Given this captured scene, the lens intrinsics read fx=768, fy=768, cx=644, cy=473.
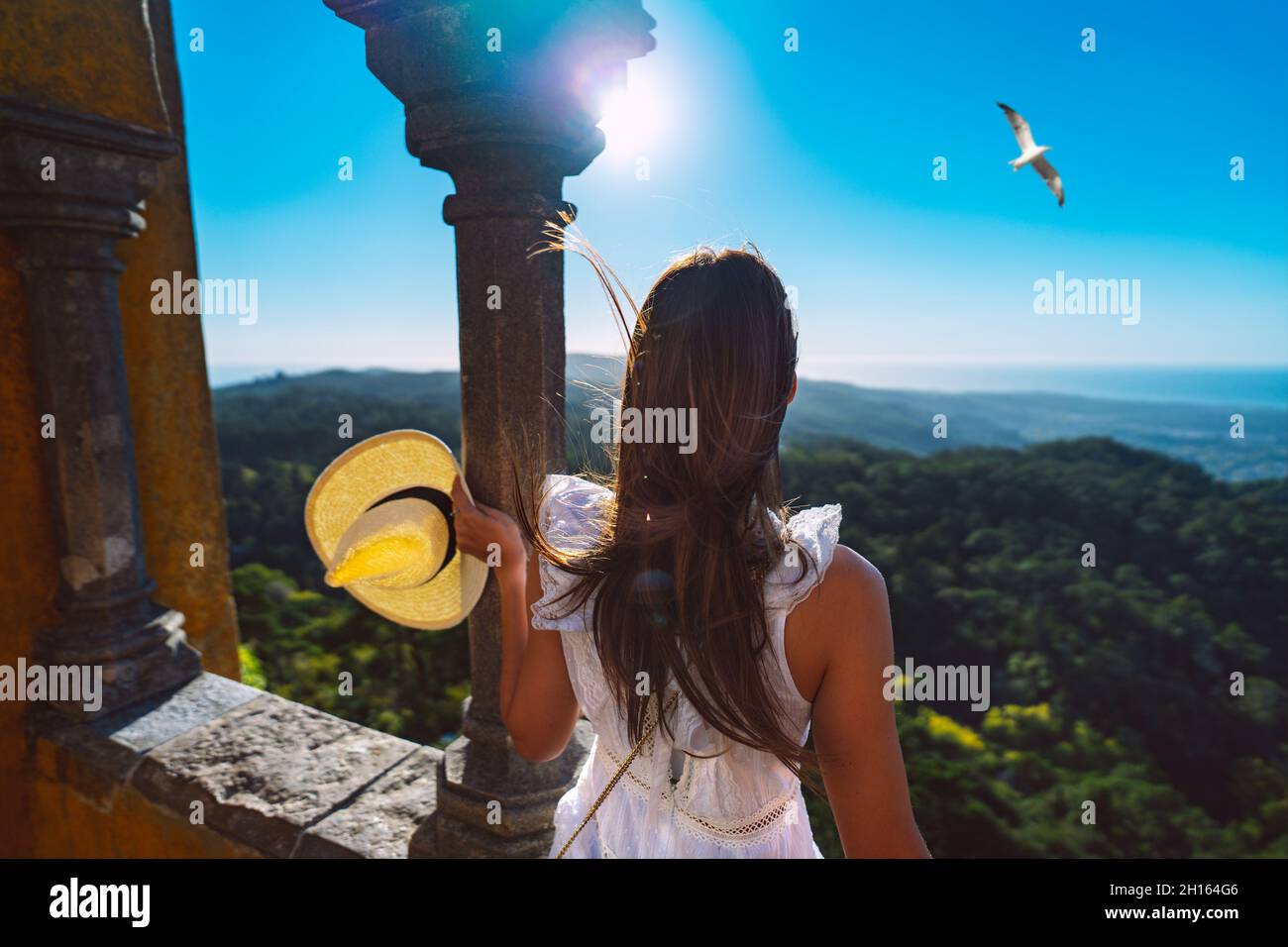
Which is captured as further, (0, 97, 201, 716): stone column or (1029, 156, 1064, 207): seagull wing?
(1029, 156, 1064, 207): seagull wing

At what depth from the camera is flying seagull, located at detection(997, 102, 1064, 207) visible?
10.1 feet

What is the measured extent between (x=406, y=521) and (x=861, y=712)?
110cm

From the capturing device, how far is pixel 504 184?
1.78 metres

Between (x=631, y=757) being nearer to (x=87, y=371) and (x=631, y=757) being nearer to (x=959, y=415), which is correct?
(x=87, y=371)

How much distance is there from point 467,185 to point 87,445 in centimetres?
203

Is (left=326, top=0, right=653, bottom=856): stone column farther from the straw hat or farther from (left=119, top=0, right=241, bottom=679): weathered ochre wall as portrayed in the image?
(left=119, top=0, right=241, bottom=679): weathered ochre wall

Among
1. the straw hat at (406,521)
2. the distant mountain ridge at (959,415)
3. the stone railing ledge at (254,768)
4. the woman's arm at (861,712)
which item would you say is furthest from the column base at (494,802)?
the distant mountain ridge at (959,415)

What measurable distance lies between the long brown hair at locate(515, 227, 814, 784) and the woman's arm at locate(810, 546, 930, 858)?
0.24 ft

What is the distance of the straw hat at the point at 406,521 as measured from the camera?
1739 millimetres

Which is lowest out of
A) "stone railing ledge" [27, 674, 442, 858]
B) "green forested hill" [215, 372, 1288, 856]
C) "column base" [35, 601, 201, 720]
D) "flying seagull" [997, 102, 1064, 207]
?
"green forested hill" [215, 372, 1288, 856]

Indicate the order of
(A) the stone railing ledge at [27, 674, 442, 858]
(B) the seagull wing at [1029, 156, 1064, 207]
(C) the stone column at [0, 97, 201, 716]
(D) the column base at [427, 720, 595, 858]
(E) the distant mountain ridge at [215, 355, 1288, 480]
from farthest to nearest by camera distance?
(E) the distant mountain ridge at [215, 355, 1288, 480]
(B) the seagull wing at [1029, 156, 1064, 207]
(C) the stone column at [0, 97, 201, 716]
(A) the stone railing ledge at [27, 674, 442, 858]
(D) the column base at [427, 720, 595, 858]

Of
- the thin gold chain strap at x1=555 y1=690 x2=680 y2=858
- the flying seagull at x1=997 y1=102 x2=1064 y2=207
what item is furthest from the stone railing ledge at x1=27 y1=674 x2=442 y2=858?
the flying seagull at x1=997 y1=102 x2=1064 y2=207
